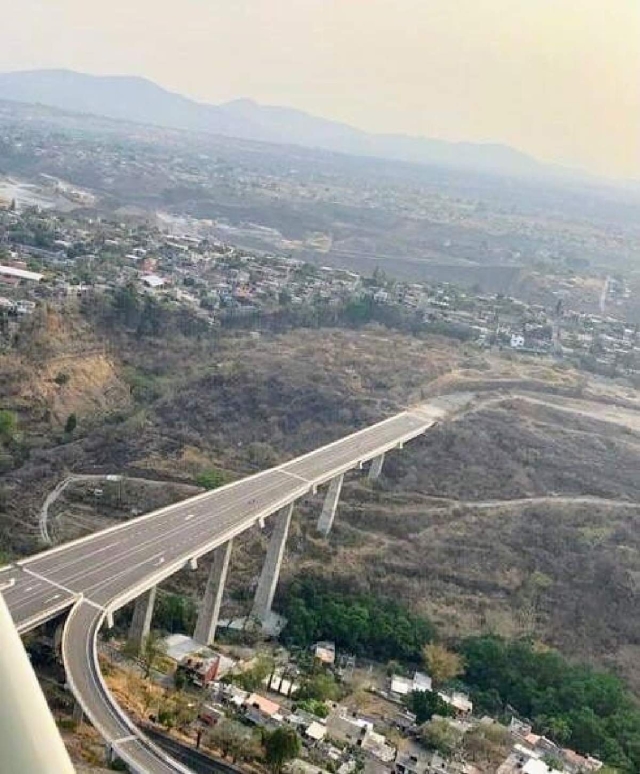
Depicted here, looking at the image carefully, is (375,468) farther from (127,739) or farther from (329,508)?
(127,739)

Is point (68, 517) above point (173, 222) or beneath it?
beneath

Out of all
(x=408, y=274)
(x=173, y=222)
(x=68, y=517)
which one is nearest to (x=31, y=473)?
(x=68, y=517)

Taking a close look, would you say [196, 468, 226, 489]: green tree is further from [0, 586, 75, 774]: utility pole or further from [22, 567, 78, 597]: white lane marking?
[0, 586, 75, 774]: utility pole

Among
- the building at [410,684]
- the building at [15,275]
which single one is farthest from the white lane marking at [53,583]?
the building at [15,275]

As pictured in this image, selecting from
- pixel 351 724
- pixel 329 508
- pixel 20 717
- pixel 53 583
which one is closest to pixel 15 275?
pixel 329 508

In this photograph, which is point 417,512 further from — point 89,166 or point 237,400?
point 89,166

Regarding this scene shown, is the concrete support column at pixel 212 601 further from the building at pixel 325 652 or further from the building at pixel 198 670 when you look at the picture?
the building at pixel 325 652

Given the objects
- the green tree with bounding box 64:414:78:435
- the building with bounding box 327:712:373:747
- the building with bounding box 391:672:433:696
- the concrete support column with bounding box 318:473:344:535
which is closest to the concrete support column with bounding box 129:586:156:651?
the building with bounding box 327:712:373:747

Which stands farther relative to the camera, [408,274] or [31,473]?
[408,274]
